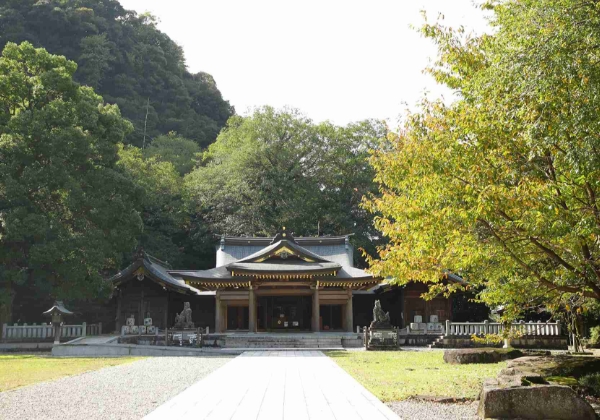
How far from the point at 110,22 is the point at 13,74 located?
40186mm

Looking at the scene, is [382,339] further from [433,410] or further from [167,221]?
[167,221]

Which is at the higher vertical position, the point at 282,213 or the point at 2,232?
the point at 282,213

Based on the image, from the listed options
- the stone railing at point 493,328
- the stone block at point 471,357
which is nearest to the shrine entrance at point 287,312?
the stone railing at point 493,328

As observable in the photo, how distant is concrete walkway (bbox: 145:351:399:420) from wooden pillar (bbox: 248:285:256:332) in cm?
1562

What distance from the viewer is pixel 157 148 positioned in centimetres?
5384

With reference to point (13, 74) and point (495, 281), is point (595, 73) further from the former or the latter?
point (13, 74)

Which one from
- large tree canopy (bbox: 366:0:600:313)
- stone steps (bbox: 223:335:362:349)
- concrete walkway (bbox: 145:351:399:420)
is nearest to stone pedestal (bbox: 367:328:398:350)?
stone steps (bbox: 223:335:362:349)

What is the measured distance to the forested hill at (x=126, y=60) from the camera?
56.9 meters

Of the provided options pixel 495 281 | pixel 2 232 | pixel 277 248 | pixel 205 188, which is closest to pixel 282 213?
pixel 205 188

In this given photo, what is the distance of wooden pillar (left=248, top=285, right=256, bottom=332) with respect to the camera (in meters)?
29.6

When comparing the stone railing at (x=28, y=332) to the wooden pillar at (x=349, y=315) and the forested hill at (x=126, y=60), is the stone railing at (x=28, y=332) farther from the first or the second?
the forested hill at (x=126, y=60)

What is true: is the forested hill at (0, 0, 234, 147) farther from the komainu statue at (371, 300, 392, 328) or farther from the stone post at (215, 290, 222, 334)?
the komainu statue at (371, 300, 392, 328)

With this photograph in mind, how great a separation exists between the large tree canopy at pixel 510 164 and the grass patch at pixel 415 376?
2.06 metres

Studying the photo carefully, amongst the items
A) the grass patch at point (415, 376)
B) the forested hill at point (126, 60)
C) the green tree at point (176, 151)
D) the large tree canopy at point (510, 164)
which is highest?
the forested hill at point (126, 60)
